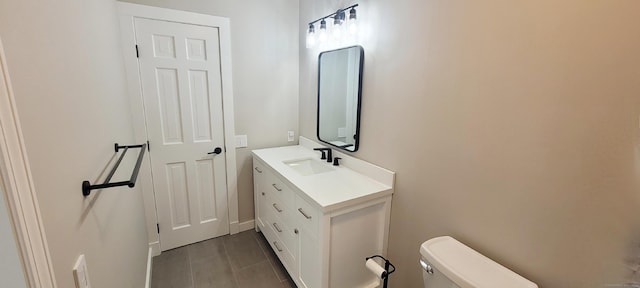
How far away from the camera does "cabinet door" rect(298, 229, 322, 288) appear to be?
1.59 metres

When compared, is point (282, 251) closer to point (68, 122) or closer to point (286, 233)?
point (286, 233)

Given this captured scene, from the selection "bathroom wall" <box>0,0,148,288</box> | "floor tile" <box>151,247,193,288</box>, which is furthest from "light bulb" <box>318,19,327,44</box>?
"floor tile" <box>151,247,193,288</box>

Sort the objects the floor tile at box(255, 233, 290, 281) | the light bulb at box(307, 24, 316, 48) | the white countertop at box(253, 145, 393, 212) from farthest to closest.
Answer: the light bulb at box(307, 24, 316, 48) → the floor tile at box(255, 233, 290, 281) → the white countertop at box(253, 145, 393, 212)

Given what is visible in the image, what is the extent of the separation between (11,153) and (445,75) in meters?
1.53

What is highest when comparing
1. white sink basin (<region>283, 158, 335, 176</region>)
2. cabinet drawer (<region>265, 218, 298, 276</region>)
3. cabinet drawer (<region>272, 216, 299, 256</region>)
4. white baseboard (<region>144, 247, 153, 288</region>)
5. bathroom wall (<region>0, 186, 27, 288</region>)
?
bathroom wall (<region>0, 186, 27, 288</region>)

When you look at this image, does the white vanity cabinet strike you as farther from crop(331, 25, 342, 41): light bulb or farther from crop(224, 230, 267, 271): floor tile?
crop(331, 25, 342, 41): light bulb

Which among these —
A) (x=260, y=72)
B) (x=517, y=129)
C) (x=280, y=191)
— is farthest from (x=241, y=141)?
(x=517, y=129)

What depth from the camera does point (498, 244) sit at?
1200 millimetres

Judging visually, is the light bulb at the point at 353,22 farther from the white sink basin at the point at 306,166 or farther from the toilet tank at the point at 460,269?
the toilet tank at the point at 460,269

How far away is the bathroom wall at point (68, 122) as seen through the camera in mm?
536

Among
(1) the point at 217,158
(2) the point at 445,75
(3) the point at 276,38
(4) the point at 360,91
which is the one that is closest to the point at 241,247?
(1) the point at 217,158

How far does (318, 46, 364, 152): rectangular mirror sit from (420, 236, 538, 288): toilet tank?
947 millimetres

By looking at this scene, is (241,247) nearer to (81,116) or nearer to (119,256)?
(119,256)

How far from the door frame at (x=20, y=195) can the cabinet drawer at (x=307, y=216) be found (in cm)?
116
